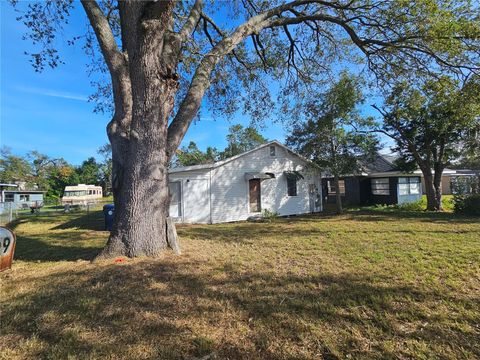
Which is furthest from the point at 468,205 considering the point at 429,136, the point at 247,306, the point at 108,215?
the point at 108,215

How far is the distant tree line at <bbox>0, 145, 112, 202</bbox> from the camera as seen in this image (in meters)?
49.6

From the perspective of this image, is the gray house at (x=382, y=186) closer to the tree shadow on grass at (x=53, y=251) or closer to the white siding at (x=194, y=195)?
the white siding at (x=194, y=195)

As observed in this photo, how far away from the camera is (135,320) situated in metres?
2.91

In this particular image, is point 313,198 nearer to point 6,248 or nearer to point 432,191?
point 432,191

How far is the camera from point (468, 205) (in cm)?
1274

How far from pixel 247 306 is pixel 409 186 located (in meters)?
20.5

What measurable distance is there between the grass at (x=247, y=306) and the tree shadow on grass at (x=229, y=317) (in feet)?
0.05

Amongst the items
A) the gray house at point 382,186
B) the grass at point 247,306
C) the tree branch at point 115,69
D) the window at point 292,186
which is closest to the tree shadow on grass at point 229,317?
the grass at point 247,306

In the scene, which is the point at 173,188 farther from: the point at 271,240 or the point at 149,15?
the point at 149,15

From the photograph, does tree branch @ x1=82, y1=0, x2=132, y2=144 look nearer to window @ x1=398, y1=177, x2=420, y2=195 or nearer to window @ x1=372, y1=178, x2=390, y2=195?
window @ x1=372, y1=178, x2=390, y2=195

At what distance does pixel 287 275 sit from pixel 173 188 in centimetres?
981

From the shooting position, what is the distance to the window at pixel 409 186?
18.8 m

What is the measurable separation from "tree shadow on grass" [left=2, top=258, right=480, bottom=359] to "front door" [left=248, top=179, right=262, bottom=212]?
10666mm

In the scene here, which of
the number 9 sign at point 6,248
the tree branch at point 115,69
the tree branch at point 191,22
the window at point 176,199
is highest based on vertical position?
the tree branch at point 191,22
